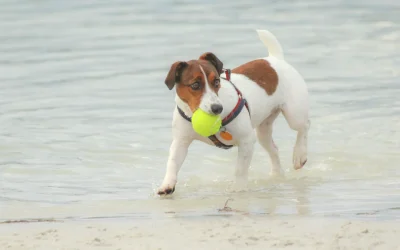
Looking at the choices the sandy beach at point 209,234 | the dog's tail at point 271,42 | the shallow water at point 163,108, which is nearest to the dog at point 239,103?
the dog's tail at point 271,42

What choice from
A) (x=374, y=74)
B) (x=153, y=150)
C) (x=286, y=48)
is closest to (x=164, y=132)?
(x=153, y=150)

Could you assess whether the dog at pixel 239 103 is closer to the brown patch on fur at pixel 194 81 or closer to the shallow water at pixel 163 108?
the brown patch on fur at pixel 194 81

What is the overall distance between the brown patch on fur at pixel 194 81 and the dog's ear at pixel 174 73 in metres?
0.03

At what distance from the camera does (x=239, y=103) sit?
8.88 metres

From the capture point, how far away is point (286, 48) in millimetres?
16422

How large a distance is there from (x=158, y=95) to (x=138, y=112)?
903 mm

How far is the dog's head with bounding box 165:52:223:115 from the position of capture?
8.30 m

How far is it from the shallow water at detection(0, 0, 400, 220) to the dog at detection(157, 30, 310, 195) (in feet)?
0.92

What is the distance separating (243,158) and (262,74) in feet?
2.76

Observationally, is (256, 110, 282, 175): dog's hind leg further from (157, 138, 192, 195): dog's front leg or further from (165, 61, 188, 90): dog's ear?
(165, 61, 188, 90): dog's ear

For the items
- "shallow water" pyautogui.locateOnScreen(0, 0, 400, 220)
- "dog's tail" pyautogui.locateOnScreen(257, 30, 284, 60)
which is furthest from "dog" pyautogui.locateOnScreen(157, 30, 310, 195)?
"shallow water" pyautogui.locateOnScreen(0, 0, 400, 220)

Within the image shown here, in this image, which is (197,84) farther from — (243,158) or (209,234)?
(209,234)

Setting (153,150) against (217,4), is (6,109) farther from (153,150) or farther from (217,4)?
(217,4)

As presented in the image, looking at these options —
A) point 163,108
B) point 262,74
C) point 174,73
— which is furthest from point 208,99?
point 163,108
